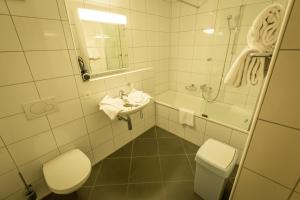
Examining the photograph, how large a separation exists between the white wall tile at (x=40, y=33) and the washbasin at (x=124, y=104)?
2.21ft

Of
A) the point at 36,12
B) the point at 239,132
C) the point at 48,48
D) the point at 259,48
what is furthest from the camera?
the point at 239,132

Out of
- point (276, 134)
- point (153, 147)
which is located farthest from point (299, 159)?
point (153, 147)

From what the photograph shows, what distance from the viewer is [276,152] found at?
55 centimetres

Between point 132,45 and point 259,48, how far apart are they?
1.60 m

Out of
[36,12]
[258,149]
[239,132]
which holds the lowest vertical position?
[239,132]

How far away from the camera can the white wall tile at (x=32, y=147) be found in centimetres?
120

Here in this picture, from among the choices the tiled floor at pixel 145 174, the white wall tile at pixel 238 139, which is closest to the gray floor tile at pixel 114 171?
the tiled floor at pixel 145 174

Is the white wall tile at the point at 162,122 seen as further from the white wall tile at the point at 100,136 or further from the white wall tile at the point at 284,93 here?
the white wall tile at the point at 284,93

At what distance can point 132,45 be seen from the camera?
79.0 inches

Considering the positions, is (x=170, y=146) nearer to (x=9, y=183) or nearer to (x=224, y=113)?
(x=224, y=113)

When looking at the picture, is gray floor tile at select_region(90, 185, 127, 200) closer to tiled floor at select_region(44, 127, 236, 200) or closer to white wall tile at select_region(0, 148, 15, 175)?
tiled floor at select_region(44, 127, 236, 200)

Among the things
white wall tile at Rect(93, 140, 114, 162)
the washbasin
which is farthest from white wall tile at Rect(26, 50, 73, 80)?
white wall tile at Rect(93, 140, 114, 162)

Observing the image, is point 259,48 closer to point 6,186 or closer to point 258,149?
point 258,149

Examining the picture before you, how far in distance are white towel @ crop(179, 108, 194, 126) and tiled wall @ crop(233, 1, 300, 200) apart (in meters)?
1.38
